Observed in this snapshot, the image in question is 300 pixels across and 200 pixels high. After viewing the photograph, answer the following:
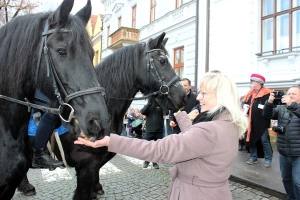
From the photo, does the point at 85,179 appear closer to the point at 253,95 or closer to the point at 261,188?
the point at 261,188

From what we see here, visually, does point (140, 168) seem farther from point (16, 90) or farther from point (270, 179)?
point (16, 90)

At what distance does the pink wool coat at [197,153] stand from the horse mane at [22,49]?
0.79 metres

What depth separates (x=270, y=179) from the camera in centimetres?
488

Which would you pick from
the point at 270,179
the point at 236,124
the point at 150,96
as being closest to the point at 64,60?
the point at 236,124

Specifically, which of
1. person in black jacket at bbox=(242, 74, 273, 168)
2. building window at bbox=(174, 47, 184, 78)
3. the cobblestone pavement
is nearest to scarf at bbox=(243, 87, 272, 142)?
person in black jacket at bbox=(242, 74, 273, 168)

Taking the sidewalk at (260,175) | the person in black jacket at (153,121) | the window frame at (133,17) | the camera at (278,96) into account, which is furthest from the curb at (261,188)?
the window frame at (133,17)

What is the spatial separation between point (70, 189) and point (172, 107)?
93.0 inches

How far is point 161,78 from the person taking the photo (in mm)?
3594

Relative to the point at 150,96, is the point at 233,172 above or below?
below

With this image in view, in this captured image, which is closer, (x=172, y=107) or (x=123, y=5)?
(x=172, y=107)

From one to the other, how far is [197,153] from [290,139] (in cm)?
245

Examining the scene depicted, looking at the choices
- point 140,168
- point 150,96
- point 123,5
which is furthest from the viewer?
point 123,5

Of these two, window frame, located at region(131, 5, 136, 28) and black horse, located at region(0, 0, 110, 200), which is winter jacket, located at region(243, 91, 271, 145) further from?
window frame, located at region(131, 5, 136, 28)

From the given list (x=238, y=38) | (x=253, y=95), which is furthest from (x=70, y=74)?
(x=238, y=38)
